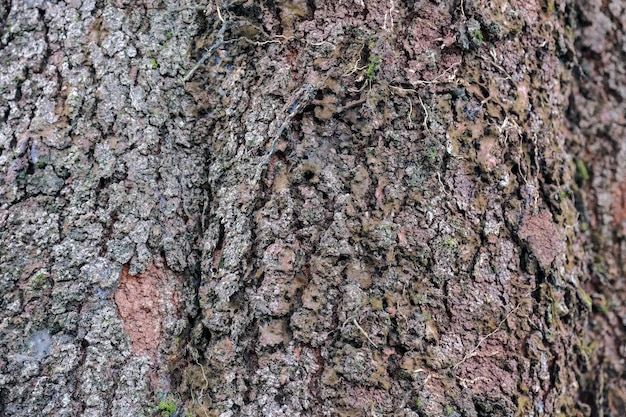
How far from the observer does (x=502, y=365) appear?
4.51ft

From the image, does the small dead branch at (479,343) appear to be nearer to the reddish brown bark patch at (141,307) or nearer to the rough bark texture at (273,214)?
the rough bark texture at (273,214)

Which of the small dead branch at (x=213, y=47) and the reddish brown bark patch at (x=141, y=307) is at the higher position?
the small dead branch at (x=213, y=47)

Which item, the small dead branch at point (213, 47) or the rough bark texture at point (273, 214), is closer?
the rough bark texture at point (273, 214)

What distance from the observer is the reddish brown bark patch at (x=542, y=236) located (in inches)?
56.9

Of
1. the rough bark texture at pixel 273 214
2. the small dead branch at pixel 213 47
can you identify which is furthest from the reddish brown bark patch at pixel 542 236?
the small dead branch at pixel 213 47

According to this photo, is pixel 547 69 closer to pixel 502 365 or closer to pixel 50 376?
pixel 502 365

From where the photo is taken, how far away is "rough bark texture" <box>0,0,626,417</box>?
1.31 metres

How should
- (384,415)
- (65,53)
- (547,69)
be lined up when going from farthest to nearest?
(547,69) < (65,53) < (384,415)

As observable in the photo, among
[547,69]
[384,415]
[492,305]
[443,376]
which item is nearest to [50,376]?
[384,415]

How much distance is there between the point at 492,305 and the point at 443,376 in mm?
209

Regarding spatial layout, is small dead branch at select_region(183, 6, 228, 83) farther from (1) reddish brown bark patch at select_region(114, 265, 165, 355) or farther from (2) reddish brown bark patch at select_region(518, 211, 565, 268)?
(2) reddish brown bark patch at select_region(518, 211, 565, 268)

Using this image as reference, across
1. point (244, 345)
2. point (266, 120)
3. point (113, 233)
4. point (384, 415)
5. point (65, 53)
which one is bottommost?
point (384, 415)

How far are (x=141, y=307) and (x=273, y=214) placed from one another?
1.30 feet

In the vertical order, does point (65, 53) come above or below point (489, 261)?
above
